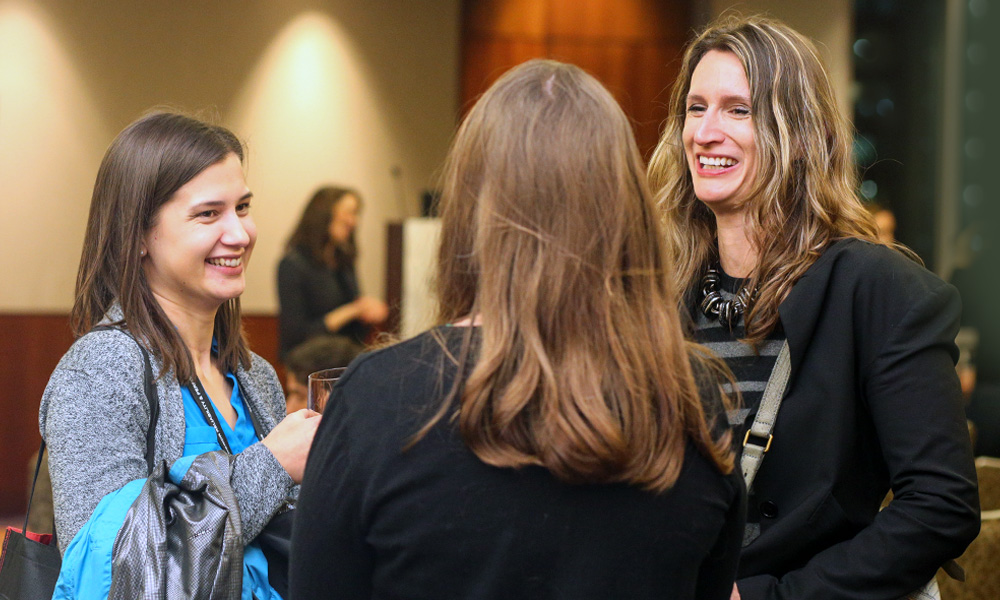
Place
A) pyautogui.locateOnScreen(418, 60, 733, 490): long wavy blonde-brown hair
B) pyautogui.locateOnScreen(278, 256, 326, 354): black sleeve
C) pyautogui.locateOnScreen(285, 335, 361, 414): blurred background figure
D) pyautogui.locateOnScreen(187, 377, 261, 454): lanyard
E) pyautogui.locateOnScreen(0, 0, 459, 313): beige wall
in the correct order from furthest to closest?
pyautogui.locateOnScreen(0, 0, 459, 313): beige wall
pyautogui.locateOnScreen(278, 256, 326, 354): black sleeve
pyautogui.locateOnScreen(285, 335, 361, 414): blurred background figure
pyautogui.locateOnScreen(187, 377, 261, 454): lanyard
pyautogui.locateOnScreen(418, 60, 733, 490): long wavy blonde-brown hair

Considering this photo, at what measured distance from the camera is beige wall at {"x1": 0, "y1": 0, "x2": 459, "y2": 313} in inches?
217

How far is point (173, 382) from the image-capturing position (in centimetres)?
160

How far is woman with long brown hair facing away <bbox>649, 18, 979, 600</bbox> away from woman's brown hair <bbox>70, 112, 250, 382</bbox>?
912 millimetres

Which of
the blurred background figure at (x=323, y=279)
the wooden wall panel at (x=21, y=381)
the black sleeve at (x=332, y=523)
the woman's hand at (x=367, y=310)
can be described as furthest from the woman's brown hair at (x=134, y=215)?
the wooden wall panel at (x=21, y=381)

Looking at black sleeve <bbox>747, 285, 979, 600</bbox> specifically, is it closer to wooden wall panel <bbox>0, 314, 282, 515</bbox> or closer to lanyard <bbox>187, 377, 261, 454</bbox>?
lanyard <bbox>187, 377, 261, 454</bbox>

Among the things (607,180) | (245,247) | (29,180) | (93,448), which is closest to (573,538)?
(607,180)

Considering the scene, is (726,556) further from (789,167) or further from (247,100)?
(247,100)

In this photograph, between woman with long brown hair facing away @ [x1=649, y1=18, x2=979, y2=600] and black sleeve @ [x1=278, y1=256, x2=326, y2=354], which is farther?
black sleeve @ [x1=278, y1=256, x2=326, y2=354]

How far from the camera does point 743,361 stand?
65.0 inches

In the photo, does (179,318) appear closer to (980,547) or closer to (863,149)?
(980,547)

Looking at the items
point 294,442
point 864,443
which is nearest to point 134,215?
point 294,442

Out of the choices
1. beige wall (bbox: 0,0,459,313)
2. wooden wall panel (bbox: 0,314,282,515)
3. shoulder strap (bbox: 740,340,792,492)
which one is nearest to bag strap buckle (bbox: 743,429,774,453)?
shoulder strap (bbox: 740,340,792,492)

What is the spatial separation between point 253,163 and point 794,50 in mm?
5000

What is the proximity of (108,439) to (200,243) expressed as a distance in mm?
386
